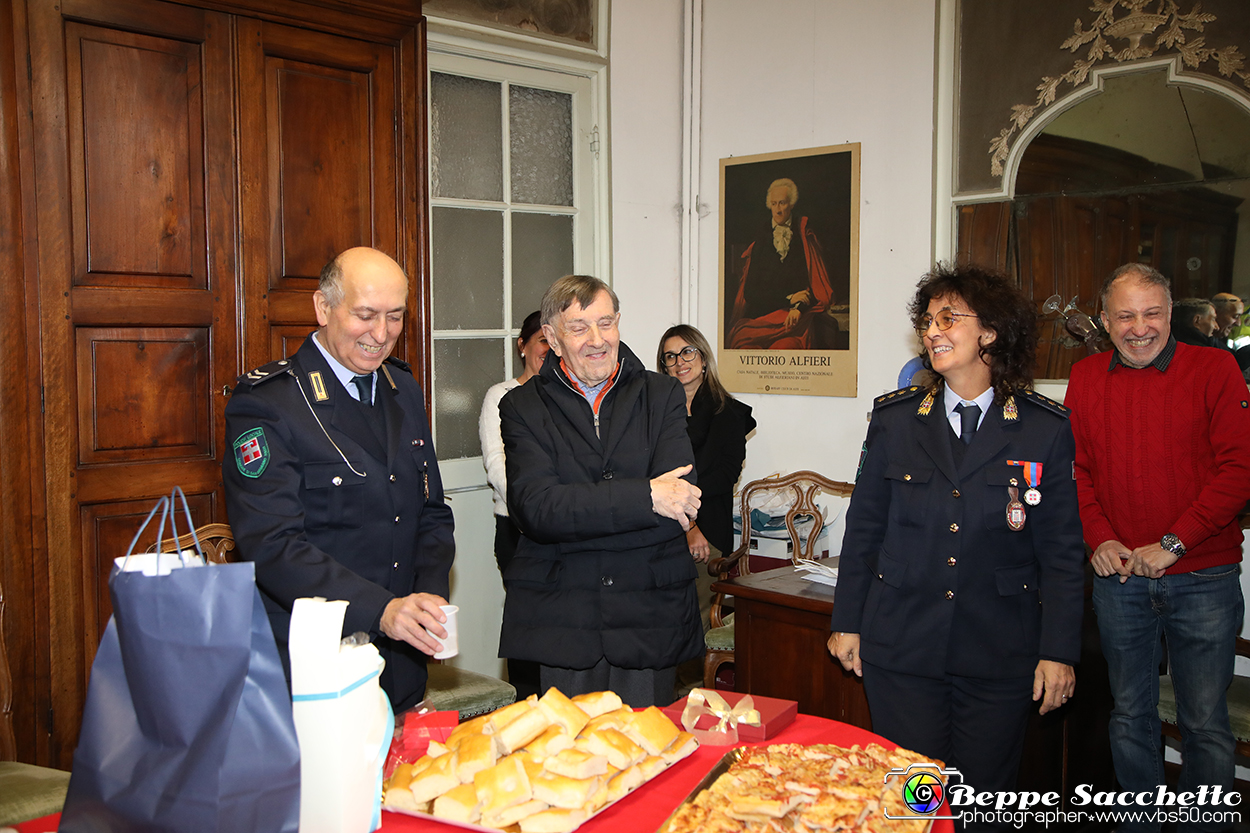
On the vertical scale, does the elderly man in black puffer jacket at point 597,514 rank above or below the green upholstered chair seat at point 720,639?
above

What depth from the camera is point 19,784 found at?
212cm

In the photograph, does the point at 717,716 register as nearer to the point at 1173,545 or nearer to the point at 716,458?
the point at 1173,545

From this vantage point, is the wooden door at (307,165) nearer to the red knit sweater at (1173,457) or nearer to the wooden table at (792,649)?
the wooden table at (792,649)

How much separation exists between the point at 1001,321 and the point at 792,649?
48.1 inches

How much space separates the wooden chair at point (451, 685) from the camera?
2.94 m

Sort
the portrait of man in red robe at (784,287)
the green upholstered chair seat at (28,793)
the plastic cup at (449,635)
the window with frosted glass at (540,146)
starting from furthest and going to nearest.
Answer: the portrait of man in red robe at (784,287), the window with frosted glass at (540,146), the green upholstered chair seat at (28,793), the plastic cup at (449,635)

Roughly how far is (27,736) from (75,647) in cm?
29

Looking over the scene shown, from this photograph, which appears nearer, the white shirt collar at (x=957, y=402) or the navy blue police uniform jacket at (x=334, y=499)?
the navy blue police uniform jacket at (x=334, y=499)

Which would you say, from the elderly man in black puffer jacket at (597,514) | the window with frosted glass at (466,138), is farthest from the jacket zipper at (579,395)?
the window with frosted glass at (466,138)

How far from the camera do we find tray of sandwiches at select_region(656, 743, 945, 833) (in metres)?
1.30

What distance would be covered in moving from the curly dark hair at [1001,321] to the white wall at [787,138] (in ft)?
6.49

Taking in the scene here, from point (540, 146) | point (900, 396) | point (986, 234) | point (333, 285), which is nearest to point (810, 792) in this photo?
point (900, 396)

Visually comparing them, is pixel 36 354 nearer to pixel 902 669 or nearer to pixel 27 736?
pixel 27 736

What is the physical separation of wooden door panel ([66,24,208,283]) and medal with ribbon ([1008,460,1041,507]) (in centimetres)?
264
